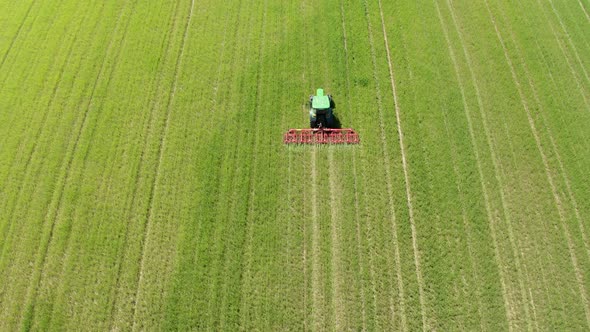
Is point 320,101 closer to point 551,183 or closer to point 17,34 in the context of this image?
point 551,183

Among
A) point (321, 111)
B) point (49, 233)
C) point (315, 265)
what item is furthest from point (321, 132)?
point (49, 233)

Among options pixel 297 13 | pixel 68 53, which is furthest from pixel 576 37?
pixel 68 53

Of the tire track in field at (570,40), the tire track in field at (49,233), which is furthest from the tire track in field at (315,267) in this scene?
the tire track in field at (570,40)

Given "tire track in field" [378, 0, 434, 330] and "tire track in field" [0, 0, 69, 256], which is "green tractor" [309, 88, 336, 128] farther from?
"tire track in field" [0, 0, 69, 256]

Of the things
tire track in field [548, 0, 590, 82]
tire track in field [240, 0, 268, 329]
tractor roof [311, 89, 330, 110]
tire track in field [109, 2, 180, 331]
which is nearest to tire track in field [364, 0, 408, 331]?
tractor roof [311, 89, 330, 110]

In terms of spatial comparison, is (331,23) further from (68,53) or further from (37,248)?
(37,248)

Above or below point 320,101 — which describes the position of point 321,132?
below
